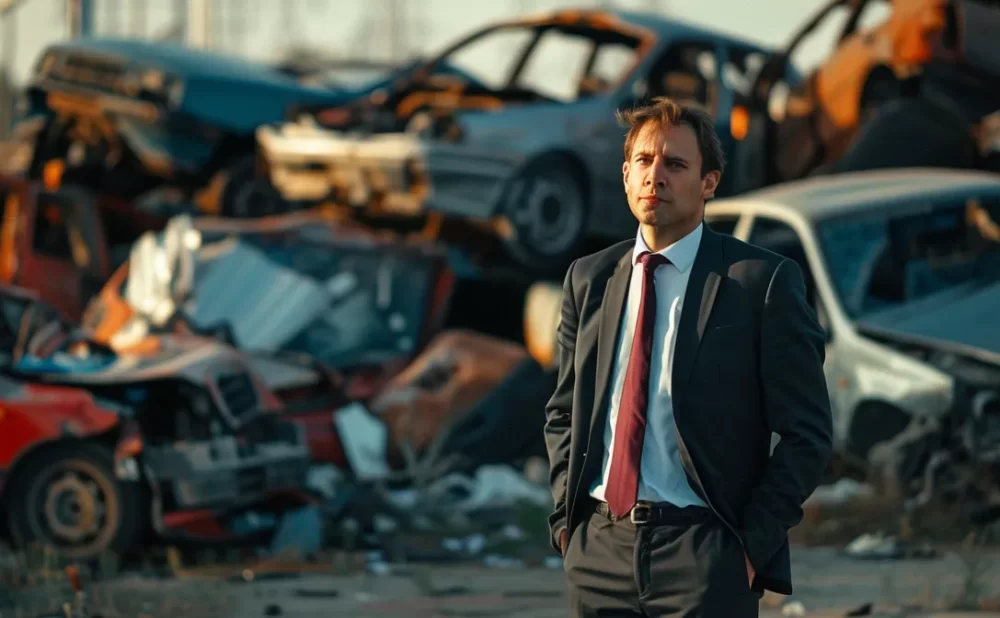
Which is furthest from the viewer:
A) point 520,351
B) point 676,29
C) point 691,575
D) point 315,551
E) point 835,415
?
point 676,29

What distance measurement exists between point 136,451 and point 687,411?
4955mm

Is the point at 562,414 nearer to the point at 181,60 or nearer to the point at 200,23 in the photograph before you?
the point at 181,60

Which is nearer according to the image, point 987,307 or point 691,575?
point 691,575

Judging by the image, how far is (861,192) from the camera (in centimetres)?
980

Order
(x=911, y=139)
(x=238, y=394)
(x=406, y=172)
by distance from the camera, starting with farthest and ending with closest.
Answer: (x=911, y=139) < (x=406, y=172) < (x=238, y=394)

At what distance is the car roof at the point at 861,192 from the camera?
31.3 ft

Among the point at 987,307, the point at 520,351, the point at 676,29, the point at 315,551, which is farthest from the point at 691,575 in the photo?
the point at 676,29

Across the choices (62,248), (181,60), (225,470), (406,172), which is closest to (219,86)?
(181,60)

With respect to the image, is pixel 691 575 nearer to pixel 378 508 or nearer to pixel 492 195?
pixel 378 508

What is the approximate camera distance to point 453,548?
28.8 feet

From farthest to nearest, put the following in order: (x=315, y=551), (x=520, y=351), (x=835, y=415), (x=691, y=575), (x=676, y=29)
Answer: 1. (x=676, y=29)
2. (x=520, y=351)
3. (x=835, y=415)
4. (x=315, y=551)
5. (x=691, y=575)

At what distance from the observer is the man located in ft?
11.1

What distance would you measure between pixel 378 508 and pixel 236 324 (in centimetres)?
186

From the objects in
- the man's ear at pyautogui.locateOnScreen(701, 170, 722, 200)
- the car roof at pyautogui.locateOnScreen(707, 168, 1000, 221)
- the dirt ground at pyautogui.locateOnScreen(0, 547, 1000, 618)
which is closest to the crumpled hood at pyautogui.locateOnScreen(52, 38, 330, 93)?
the car roof at pyautogui.locateOnScreen(707, 168, 1000, 221)
